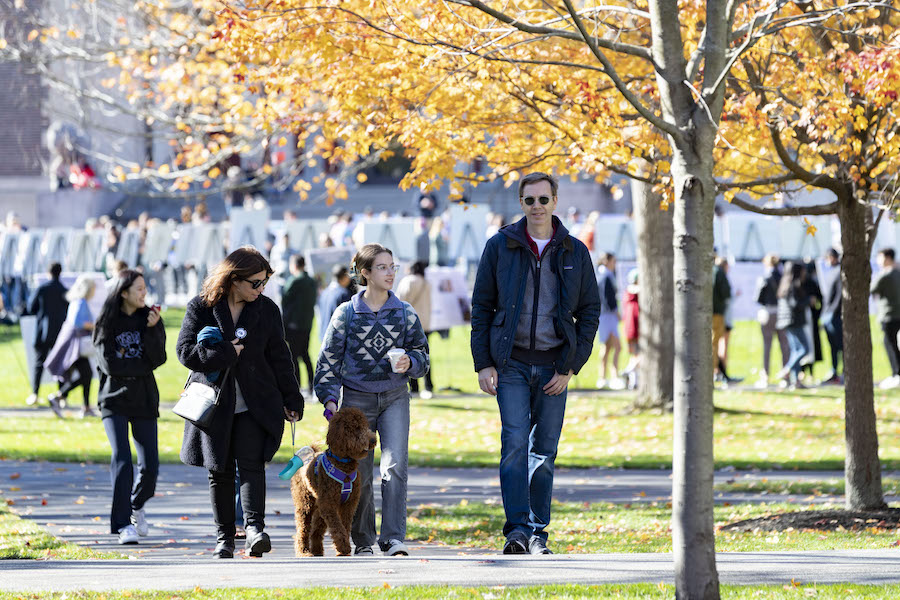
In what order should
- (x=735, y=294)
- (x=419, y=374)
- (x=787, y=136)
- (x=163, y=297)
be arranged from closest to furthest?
(x=419, y=374)
(x=787, y=136)
(x=735, y=294)
(x=163, y=297)

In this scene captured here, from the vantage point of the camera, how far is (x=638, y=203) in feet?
55.5

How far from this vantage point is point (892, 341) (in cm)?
1920

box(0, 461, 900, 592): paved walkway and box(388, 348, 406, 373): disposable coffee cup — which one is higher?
box(388, 348, 406, 373): disposable coffee cup

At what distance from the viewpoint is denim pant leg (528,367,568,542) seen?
779 cm

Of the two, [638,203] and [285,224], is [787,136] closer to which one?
[638,203]

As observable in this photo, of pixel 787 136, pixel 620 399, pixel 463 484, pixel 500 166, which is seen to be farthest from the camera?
pixel 620 399

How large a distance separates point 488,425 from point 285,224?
10664 mm

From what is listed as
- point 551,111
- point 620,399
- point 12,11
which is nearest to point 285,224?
point 12,11

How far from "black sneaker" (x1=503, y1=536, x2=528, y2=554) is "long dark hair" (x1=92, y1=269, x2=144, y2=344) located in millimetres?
3310

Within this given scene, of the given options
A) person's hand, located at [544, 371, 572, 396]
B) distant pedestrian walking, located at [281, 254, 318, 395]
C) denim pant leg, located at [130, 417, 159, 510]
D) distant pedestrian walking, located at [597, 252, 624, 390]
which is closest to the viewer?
person's hand, located at [544, 371, 572, 396]

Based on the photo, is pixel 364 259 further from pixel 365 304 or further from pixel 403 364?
pixel 403 364

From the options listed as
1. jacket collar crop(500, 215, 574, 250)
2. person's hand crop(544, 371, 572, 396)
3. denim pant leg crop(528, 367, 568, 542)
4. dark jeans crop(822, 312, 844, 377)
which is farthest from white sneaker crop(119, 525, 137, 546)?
dark jeans crop(822, 312, 844, 377)

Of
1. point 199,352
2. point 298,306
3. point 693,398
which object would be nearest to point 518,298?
point 199,352

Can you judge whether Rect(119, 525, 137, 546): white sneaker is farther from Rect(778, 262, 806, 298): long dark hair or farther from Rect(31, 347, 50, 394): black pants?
Rect(778, 262, 806, 298): long dark hair
